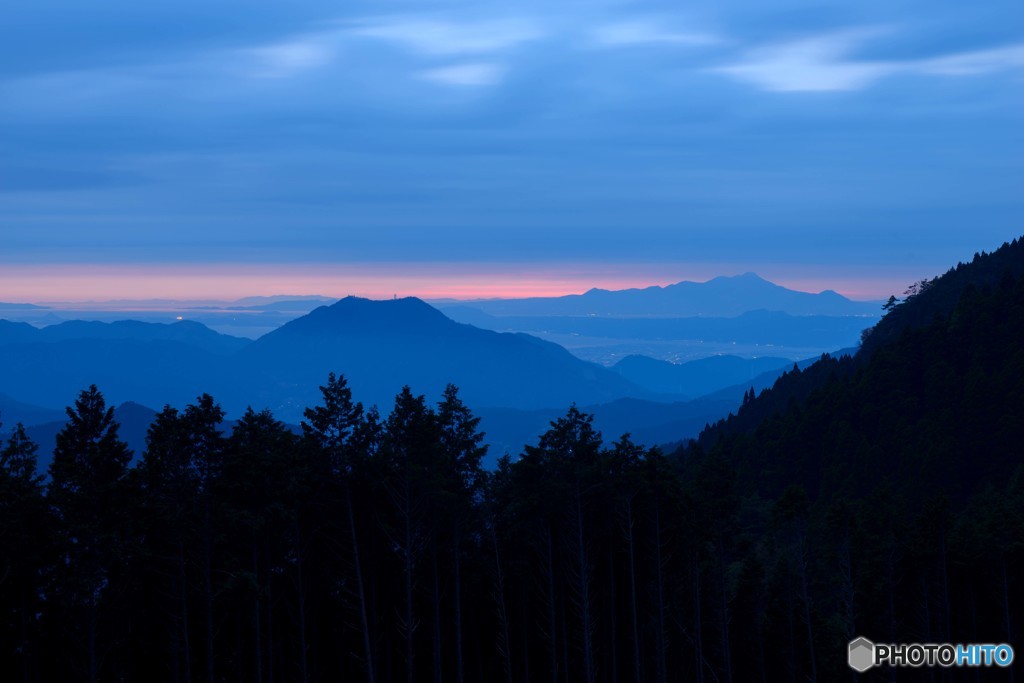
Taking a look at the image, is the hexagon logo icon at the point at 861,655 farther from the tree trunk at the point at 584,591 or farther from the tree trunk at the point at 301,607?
the tree trunk at the point at 301,607

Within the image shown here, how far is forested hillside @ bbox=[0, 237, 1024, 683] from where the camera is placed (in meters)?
36.9

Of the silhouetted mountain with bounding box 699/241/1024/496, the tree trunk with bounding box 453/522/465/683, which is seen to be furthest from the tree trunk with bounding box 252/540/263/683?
the silhouetted mountain with bounding box 699/241/1024/496

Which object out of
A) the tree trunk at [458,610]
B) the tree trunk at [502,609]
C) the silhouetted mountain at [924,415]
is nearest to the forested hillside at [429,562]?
the tree trunk at [458,610]

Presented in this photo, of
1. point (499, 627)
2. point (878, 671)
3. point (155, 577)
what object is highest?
point (155, 577)

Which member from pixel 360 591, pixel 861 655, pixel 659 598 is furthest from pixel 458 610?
pixel 861 655

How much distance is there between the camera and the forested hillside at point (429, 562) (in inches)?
1454

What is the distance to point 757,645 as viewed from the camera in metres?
52.1

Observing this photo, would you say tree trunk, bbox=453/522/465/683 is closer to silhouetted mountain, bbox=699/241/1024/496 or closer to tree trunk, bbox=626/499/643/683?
tree trunk, bbox=626/499/643/683

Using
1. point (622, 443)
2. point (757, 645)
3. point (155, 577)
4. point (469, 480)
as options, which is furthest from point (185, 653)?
point (757, 645)

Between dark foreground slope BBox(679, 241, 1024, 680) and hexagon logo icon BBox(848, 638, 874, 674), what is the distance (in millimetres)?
778

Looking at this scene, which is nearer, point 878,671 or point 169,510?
point 169,510

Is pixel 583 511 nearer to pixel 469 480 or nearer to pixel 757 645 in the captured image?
pixel 469 480

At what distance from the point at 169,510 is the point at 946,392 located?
10683 centimetres

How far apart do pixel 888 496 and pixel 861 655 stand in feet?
30.4
